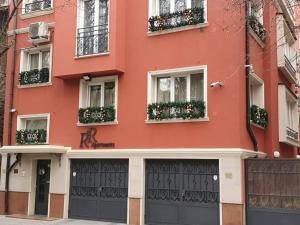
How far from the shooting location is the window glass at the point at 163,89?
1555 cm

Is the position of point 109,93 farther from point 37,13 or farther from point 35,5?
point 35,5

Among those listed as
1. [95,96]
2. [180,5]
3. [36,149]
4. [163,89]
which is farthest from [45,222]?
[180,5]

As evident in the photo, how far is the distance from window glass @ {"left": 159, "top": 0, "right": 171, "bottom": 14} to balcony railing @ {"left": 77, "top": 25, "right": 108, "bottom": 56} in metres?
2.08

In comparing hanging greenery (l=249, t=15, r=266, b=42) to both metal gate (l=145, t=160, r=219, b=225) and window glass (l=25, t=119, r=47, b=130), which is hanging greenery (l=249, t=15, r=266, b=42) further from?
window glass (l=25, t=119, r=47, b=130)

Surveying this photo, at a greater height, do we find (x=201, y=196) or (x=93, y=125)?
(x=93, y=125)

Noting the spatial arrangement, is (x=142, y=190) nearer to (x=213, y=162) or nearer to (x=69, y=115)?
(x=213, y=162)

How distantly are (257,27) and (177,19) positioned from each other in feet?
10.2

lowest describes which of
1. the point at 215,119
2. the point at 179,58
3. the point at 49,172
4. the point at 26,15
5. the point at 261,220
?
the point at 261,220

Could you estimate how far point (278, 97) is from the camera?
1744 centimetres

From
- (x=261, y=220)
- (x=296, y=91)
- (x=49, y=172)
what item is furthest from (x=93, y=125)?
(x=296, y=91)

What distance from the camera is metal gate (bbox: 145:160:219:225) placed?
46.2 ft

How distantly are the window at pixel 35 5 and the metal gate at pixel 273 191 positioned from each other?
1039 cm

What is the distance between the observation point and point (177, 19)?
1521 centimetres

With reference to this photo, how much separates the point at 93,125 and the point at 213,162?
4777mm
